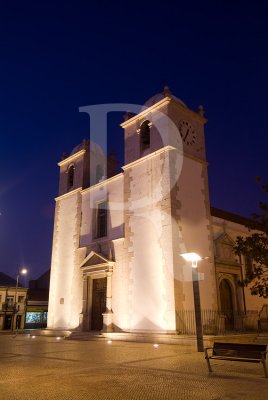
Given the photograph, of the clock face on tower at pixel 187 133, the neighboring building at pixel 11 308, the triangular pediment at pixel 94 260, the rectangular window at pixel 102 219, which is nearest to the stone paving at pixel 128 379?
the triangular pediment at pixel 94 260

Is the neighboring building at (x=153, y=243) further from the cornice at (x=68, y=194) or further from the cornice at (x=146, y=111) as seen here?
the cornice at (x=68, y=194)

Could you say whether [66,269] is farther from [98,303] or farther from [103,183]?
[103,183]

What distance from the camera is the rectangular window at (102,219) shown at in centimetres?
2181

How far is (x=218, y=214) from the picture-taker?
71.0 feet

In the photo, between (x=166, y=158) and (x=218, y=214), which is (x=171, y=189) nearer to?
(x=166, y=158)

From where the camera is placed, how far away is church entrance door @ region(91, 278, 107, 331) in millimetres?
20016

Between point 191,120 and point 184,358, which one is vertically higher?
point 191,120

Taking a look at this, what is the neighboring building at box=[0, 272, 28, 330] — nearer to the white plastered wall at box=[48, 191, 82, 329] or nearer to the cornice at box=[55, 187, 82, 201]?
the white plastered wall at box=[48, 191, 82, 329]

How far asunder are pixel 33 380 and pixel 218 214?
16.6 meters

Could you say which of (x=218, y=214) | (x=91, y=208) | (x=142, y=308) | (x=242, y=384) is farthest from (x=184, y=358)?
(x=91, y=208)

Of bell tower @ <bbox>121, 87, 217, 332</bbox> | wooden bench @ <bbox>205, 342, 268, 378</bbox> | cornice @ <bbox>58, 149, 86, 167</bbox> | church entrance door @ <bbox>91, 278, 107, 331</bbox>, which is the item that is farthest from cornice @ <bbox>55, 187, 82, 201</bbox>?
wooden bench @ <bbox>205, 342, 268, 378</bbox>

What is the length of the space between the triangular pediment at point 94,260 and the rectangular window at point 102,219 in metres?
1.38

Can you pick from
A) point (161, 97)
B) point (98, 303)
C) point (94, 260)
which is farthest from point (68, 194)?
point (161, 97)

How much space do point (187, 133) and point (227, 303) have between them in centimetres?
957
